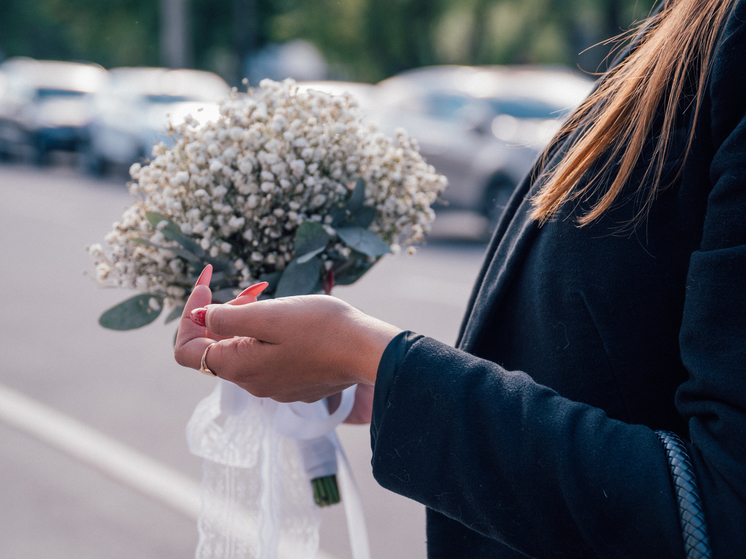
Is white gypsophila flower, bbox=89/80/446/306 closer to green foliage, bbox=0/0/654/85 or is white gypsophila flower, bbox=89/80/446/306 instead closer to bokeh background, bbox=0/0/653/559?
bokeh background, bbox=0/0/653/559

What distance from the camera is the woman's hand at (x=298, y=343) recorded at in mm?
869

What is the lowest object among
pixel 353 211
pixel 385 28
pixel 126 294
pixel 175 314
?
pixel 126 294

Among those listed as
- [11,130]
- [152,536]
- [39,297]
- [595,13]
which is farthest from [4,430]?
[595,13]

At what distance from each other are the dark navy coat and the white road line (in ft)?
7.25

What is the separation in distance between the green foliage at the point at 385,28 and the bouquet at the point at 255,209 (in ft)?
53.9

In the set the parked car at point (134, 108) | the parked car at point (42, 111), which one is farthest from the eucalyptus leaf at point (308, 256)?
the parked car at point (42, 111)

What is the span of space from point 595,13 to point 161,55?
17.2 metres

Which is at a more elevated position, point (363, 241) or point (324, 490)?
point (363, 241)

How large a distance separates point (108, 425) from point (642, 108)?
3.62m

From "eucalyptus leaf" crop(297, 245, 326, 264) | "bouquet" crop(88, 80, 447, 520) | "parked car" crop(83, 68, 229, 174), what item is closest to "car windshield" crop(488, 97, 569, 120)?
"parked car" crop(83, 68, 229, 174)

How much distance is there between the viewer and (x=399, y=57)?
69.3 ft

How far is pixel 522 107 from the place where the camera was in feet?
29.5

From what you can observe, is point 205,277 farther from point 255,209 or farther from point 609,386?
point 609,386

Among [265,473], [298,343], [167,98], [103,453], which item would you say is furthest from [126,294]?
[167,98]
